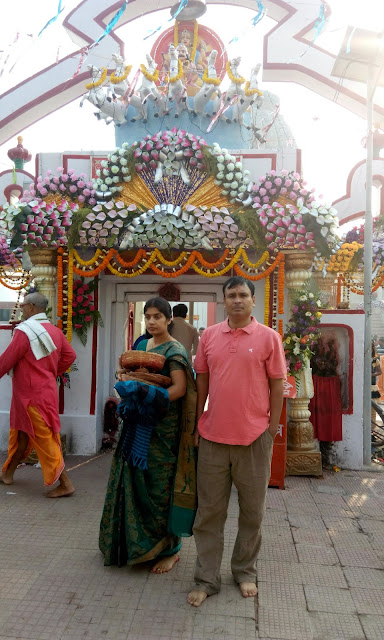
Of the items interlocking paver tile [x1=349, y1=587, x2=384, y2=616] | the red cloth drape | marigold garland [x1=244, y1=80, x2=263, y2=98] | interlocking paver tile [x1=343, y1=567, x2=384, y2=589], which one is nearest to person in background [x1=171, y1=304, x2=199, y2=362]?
the red cloth drape

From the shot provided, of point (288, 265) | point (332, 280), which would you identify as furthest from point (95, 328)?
point (332, 280)

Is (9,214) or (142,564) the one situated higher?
(9,214)

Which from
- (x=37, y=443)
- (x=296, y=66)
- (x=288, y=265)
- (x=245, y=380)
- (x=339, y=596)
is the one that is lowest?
(x=339, y=596)

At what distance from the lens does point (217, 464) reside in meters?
2.94

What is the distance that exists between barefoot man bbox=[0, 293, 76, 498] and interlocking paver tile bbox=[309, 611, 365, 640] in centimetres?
250

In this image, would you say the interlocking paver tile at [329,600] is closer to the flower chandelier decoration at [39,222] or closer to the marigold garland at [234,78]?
the flower chandelier decoration at [39,222]

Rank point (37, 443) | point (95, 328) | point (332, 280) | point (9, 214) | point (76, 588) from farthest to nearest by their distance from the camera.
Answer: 1. point (332, 280)
2. point (95, 328)
3. point (9, 214)
4. point (37, 443)
5. point (76, 588)

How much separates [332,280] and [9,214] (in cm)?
569

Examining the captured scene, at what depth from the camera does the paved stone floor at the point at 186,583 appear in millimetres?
2666

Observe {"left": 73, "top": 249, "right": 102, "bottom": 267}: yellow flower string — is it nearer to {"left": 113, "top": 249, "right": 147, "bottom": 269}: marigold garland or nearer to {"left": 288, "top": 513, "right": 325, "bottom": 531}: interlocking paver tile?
{"left": 113, "top": 249, "right": 147, "bottom": 269}: marigold garland

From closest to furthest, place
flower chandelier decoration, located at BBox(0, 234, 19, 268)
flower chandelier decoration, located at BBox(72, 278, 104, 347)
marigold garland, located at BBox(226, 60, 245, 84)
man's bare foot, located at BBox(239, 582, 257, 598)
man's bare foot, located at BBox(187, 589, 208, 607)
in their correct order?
man's bare foot, located at BBox(187, 589, 208, 607) → man's bare foot, located at BBox(239, 582, 257, 598) → flower chandelier decoration, located at BBox(72, 278, 104, 347) → marigold garland, located at BBox(226, 60, 245, 84) → flower chandelier decoration, located at BBox(0, 234, 19, 268)

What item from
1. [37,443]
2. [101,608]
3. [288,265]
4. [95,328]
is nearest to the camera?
[101,608]

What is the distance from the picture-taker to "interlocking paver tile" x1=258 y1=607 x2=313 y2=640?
263 centimetres

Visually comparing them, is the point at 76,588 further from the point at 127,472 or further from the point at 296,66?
the point at 296,66
